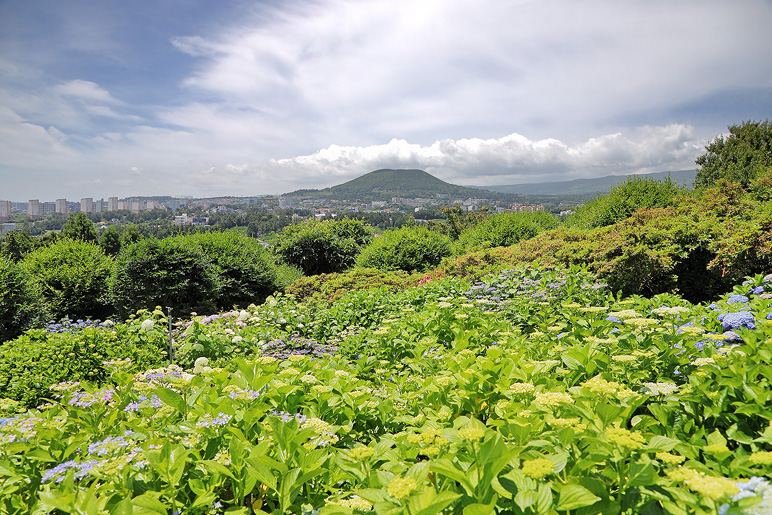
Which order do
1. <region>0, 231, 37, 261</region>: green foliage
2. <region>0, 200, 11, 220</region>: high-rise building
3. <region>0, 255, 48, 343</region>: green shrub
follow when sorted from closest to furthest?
1. <region>0, 255, 48, 343</region>: green shrub
2. <region>0, 231, 37, 261</region>: green foliage
3. <region>0, 200, 11, 220</region>: high-rise building

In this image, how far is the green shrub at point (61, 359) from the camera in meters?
4.14

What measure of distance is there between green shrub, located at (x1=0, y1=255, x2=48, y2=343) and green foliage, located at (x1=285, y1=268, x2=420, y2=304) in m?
4.96

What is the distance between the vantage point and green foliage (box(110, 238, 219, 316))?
9141mm

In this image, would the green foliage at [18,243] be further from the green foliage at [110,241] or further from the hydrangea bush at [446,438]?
the hydrangea bush at [446,438]

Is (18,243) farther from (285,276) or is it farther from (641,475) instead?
(641,475)

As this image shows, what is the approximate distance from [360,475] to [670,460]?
1.02 meters

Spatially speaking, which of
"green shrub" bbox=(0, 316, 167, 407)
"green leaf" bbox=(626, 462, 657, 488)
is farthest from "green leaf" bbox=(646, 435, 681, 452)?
"green shrub" bbox=(0, 316, 167, 407)

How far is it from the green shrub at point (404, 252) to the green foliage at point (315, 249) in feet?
5.50

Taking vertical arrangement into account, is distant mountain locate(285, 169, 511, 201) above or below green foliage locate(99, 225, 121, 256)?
above

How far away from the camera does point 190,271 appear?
9492mm

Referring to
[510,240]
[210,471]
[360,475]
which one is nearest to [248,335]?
[210,471]

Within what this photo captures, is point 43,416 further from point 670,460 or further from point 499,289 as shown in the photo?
point 499,289

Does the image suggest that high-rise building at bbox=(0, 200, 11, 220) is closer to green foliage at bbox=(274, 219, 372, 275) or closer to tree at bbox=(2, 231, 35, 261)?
tree at bbox=(2, 231, 35, 261)

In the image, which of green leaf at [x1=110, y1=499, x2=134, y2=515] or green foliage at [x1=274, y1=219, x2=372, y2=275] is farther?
green foliage at [x1=274, y1=219, x2=372, y2=275]
